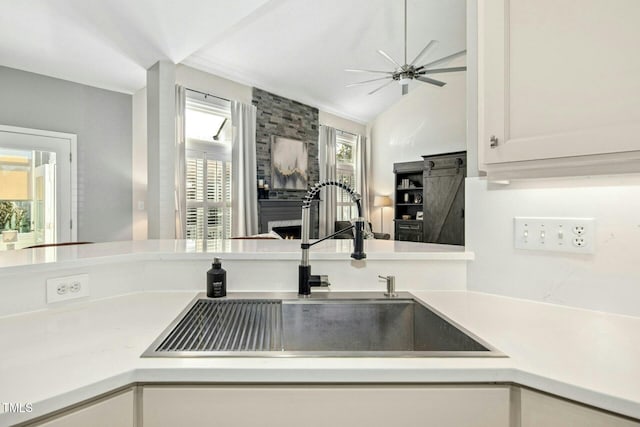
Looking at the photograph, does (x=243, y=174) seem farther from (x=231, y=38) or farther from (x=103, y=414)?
A: (x=103, y=414)

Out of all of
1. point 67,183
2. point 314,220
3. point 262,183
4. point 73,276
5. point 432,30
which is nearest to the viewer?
point 73,276

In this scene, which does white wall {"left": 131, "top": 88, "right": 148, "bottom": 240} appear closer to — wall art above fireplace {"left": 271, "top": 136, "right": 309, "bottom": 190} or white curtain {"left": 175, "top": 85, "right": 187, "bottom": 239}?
white curtain {"left": 175, "top": 85, "right": 187, "bottom": 239}

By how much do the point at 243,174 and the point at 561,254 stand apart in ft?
13.5

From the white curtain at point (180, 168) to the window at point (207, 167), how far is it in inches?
3.9

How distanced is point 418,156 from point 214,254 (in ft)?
19.6

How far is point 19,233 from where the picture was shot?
3.58 m

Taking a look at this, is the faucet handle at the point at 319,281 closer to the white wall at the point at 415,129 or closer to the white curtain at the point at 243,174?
the white curtain at the point at 243,174

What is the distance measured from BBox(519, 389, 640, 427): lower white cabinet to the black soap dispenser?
89 cm

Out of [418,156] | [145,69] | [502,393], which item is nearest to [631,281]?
[502,393]

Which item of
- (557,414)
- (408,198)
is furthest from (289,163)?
(557,414)

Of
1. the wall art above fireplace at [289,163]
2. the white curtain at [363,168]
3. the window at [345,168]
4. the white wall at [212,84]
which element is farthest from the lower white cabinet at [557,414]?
the white curtain at [363,168]

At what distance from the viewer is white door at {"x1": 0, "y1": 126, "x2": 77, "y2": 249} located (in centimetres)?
352

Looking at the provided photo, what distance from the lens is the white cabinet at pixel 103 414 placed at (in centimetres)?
59

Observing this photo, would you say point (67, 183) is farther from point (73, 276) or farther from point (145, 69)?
point (73, 276)
